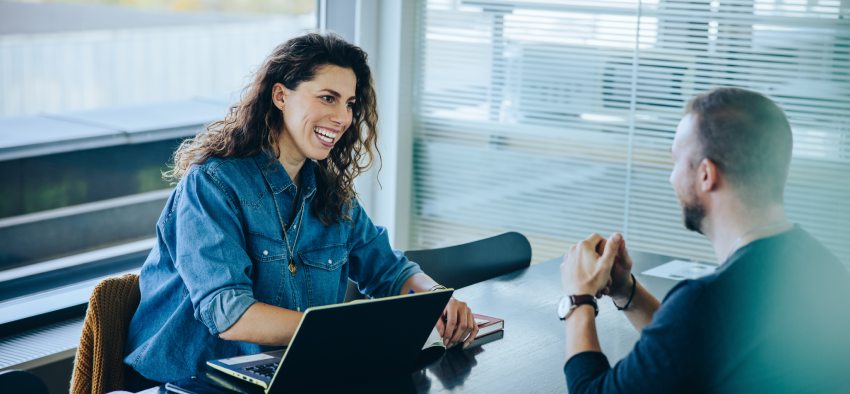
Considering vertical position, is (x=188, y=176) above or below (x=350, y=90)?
below

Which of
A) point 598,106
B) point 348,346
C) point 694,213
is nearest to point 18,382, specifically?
point 348,346

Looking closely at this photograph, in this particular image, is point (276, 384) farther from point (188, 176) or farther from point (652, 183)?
point (652, 183)

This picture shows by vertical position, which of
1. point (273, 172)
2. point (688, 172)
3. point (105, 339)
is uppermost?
point (688, 172)

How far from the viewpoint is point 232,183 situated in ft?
6.96

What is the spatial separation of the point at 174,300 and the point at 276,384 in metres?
0.55

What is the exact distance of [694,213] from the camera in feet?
5.20

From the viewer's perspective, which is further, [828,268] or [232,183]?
[232,183]

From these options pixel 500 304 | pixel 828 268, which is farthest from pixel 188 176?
pixel 828 268

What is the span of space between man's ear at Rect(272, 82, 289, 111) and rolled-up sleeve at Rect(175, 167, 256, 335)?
10.6 inches

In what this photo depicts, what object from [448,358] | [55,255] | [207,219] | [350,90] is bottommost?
[55,255]

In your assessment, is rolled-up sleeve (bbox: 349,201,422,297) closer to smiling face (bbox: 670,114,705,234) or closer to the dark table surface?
the dark table surface

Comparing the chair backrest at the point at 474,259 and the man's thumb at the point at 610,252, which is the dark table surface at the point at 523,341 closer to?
the chair backrest at the point at 474,259

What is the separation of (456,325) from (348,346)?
0.41 m

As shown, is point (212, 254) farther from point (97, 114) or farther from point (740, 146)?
point (97, 114)
